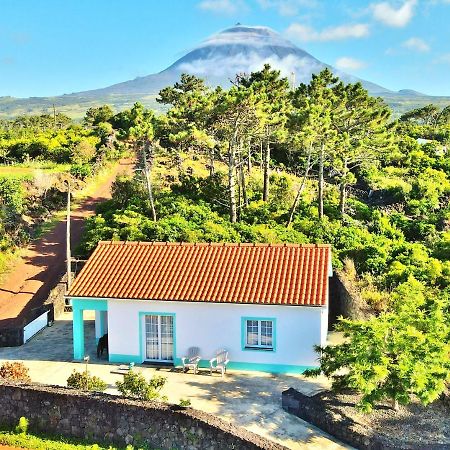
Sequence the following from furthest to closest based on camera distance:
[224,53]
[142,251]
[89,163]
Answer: [224,53] < [89,163] < [142,251]

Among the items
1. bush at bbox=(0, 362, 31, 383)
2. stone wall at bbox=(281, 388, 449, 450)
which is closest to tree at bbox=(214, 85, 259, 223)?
bush at bbox=(0, 362, 31, 383)

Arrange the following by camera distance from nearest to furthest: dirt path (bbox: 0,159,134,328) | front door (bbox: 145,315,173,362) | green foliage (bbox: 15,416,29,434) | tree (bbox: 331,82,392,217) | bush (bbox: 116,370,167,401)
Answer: green foliage (bbox: 15,416,29,434) < bush (bbox: 116,370,167,401) < front door (bbox: 145,315,173,362) < dirt path (bbox: 0,159,134,328) < tree (bbox: 331,82,392,217)

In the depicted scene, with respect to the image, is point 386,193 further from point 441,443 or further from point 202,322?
point 441,443

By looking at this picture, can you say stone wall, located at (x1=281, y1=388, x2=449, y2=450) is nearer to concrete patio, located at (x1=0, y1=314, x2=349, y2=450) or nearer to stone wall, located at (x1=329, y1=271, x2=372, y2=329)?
concrete patio, located at (x1=0, y1=314, x2=349, y2=450)

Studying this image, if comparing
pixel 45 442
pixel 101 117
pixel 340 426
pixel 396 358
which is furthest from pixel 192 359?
pixel 101 117

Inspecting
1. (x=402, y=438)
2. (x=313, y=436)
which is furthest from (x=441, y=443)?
(x=313, y=436)

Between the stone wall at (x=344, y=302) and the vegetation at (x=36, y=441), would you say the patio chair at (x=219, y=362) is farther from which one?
the stone wall at (x=344, y=302)
